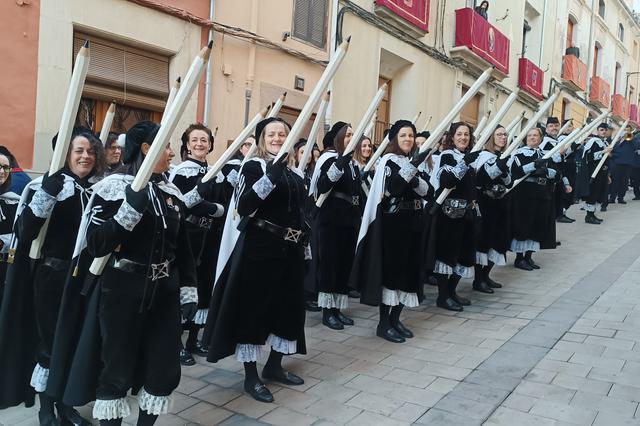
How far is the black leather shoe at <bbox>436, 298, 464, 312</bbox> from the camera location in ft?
18.9

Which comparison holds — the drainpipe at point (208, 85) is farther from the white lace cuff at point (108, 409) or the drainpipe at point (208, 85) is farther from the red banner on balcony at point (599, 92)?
the red banner on balcony at point (599, 92)

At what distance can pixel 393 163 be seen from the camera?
464 cm

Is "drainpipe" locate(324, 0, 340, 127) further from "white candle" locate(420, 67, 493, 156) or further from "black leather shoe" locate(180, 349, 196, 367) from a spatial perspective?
"black leather shoe" locate(180, 349, 196, 367)

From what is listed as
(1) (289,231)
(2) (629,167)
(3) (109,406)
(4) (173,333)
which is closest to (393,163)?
(1) (289,231)

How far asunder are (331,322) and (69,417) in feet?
8.31

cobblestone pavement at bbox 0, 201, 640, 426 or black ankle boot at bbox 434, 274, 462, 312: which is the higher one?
black ankle boot at bbox 434, 274, 462, 312

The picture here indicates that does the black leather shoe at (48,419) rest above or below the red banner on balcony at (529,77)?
below

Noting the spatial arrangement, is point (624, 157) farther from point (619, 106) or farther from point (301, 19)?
point (619, 106)

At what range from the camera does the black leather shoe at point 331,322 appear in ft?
16.9

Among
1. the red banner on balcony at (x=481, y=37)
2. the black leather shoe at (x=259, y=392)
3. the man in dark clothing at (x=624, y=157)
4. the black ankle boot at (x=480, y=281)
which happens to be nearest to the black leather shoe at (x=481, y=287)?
the black ankle boot at (x=480, y=281)

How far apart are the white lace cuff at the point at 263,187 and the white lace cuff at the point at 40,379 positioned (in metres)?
1.56

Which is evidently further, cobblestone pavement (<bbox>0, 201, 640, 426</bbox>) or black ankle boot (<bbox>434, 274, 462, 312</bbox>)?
black ankle boot (<bbox>434, 274, 462, 312</bbox>)

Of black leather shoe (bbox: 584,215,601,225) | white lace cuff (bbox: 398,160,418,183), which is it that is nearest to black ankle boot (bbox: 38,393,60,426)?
white lace cuff (bbox: 398,160,418,183)

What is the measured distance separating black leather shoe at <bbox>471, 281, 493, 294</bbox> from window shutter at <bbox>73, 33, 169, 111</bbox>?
4840 mm
